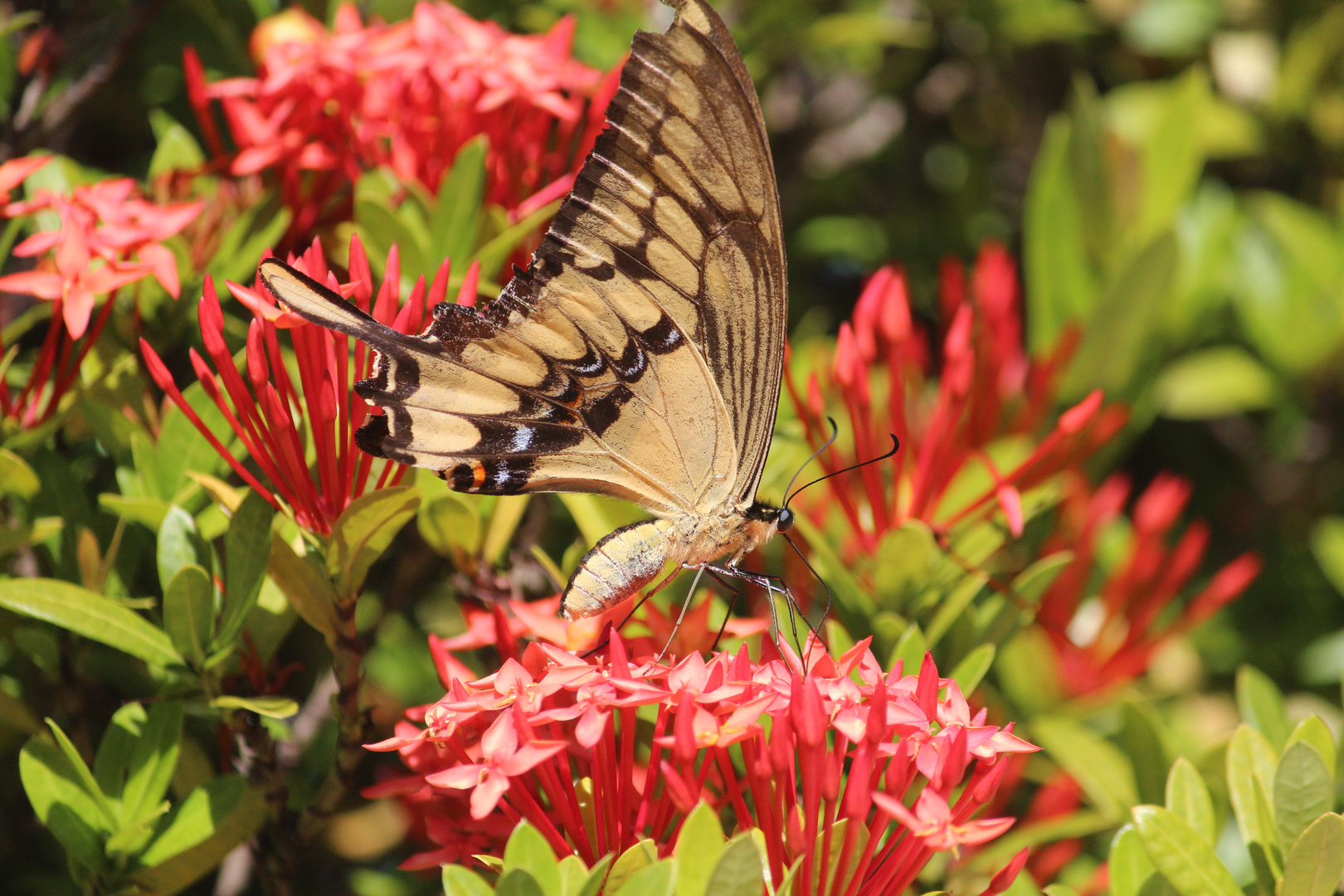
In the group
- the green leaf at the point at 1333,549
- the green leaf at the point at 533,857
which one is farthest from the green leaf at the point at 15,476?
the green leaf at the point at 1333,549

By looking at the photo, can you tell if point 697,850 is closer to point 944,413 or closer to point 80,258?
point 944,413

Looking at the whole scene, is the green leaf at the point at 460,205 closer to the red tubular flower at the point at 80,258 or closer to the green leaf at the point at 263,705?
the red tubular flower at the point at 80,258

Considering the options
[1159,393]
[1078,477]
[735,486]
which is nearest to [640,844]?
[735,486]

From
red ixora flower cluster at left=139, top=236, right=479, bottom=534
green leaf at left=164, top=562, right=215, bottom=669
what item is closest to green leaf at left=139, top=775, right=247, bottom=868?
green leaf at left=164, top=562, right=215, bottom=669

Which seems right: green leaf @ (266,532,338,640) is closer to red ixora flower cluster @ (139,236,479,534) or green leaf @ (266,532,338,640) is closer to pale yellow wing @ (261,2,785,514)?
red ixora flower cluster @ (139,236,479,534)

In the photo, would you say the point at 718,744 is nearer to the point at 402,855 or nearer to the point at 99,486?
the point at 99,486

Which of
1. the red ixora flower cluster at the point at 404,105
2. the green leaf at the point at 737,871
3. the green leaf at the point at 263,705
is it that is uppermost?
the red ixora flower cluster at the point at 404,105
